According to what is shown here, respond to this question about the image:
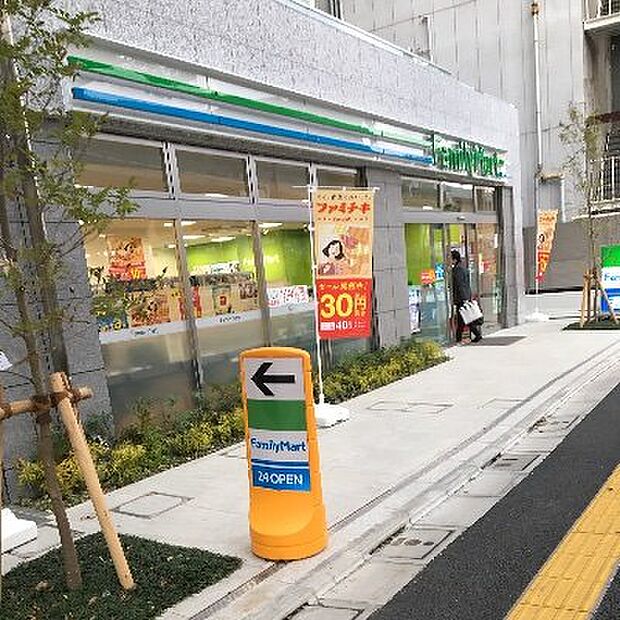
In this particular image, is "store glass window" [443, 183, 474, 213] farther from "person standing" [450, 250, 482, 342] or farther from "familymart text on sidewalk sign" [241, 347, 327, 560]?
"familymart text on sidewalk sign" [241, 347, 327, 560]

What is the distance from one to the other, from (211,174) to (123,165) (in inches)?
52.6

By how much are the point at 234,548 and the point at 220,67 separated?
5.84 meters

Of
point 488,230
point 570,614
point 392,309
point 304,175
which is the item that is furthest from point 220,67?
point 488,230

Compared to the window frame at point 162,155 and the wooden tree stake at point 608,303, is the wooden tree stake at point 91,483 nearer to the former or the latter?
the window frame at point 162,155

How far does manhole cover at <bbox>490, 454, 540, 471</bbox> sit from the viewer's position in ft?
18.7

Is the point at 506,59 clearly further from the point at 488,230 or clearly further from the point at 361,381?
the point at 361,381

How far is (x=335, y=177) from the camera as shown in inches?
403

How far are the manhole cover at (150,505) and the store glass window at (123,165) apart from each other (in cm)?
320

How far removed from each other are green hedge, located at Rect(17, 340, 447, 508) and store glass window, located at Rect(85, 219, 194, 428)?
22 centimetres

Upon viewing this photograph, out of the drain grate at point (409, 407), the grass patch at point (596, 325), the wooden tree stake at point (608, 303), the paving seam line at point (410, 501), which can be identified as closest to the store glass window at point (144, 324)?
the drain grate at point (409, 407)

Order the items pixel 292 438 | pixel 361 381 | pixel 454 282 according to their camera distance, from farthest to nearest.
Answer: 1. pixel 454 282
2. pixel 361 381
3. pixel 292 438

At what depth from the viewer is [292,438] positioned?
162 inches

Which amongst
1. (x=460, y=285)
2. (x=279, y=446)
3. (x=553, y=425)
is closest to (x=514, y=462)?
(x=553, y=425)

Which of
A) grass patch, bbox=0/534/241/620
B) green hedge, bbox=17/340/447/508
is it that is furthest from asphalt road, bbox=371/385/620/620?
green hedge, bbox=17/340/447/508
